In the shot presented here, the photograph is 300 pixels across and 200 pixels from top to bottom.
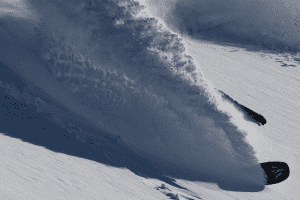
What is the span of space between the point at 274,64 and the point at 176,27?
3645 millimetres

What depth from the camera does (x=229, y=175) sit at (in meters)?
3.96

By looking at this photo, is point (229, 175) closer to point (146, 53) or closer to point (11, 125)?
point (146, 53)

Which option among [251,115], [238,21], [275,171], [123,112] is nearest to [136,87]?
[123,112]

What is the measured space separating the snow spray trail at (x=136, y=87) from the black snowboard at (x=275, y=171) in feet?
0.39

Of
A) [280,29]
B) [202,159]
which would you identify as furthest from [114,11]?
[280,29]

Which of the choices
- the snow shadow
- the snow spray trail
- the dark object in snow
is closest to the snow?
the snow spray trail

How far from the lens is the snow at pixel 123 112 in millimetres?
3408

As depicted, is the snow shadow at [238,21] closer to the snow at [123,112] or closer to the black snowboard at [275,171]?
the snow at [123,112]

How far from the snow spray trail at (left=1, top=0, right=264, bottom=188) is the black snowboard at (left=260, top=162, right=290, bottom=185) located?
118 mm

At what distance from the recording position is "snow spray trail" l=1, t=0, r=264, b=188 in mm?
3984

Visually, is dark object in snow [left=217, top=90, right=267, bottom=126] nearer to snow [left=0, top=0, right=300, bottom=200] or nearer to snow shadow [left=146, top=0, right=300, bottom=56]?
snow [left=0, top=0, right=300, bottom=200]

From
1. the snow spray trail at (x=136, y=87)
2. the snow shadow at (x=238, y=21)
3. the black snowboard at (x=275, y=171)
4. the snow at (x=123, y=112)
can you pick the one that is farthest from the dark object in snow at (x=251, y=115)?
the snow shadow at (x=238, y=21)

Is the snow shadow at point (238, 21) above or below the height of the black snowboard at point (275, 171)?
above

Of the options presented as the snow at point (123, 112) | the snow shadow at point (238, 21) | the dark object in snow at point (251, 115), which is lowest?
the snow at point (123, 112)
